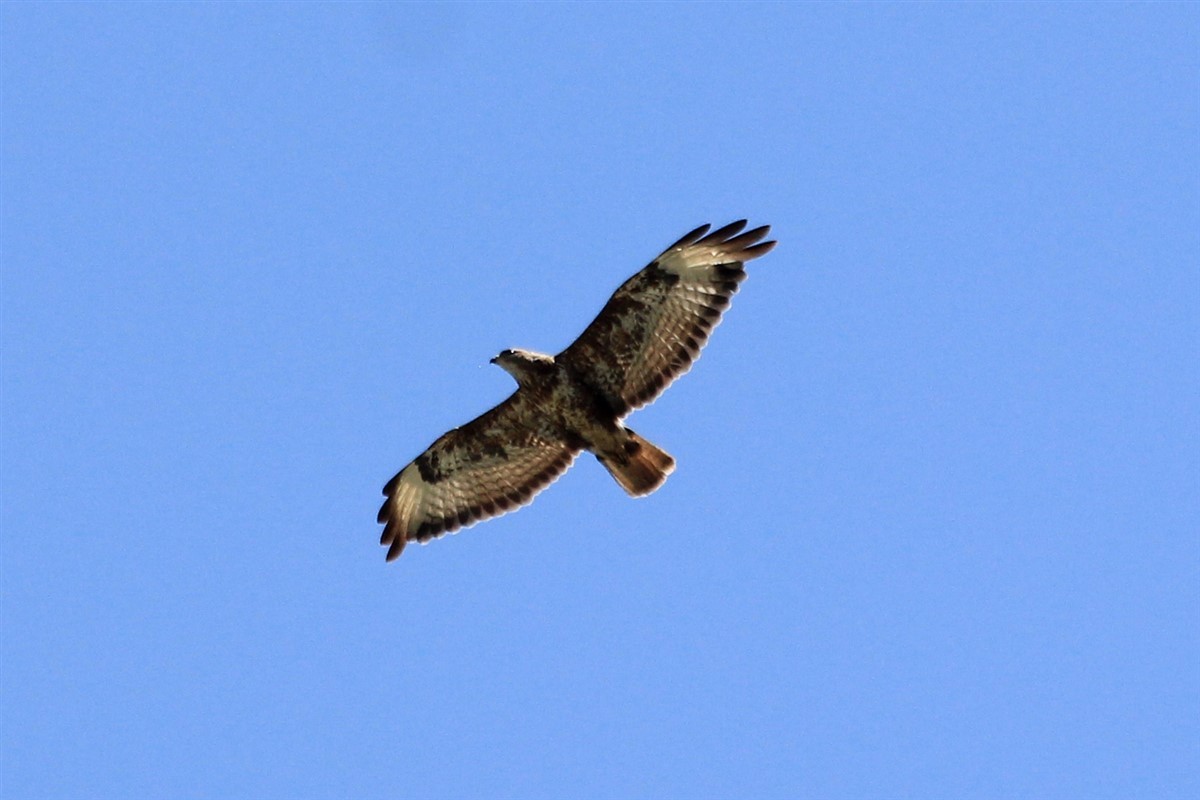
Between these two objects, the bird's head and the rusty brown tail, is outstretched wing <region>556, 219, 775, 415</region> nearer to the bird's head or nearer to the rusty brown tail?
the bird's head

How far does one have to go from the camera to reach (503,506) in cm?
1641

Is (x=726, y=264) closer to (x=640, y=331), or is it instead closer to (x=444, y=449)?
(x=640, y=331)

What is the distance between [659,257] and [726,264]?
596 mm

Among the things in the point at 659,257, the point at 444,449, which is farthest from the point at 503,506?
the point at 659,257

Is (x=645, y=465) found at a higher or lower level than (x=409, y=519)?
lower

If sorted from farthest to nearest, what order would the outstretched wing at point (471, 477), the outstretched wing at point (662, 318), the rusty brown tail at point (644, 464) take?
the outstretched wing at point (471, 477)
the rusty brown tail at point (644, 464)
the outstretched wing at point (662, 318)

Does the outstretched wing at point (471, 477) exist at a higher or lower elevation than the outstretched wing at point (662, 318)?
higher

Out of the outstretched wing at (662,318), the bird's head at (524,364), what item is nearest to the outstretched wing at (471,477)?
the bird's head at (524,364)

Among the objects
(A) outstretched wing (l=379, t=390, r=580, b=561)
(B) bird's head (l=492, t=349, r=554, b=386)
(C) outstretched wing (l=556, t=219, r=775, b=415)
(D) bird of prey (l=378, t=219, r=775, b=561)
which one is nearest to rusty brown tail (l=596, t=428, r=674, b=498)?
(D) bird of prey (l=378, t=219, r=775, b=561)

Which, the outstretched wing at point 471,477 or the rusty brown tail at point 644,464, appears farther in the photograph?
the outstretched wing at point 471,477

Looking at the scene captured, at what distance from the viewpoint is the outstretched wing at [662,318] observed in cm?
1495

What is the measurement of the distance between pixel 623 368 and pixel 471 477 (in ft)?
7.06

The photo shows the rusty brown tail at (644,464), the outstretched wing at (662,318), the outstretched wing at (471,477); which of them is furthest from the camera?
the outstretched wing at (471,477)

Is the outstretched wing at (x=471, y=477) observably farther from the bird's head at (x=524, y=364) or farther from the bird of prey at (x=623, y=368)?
the bird's head at (x=524, y=364)
